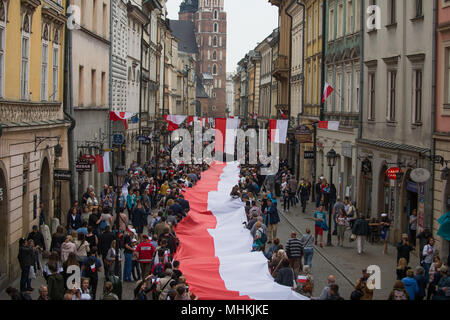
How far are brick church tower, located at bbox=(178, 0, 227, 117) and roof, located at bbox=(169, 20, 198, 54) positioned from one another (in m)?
1.31

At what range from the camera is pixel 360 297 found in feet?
45.6

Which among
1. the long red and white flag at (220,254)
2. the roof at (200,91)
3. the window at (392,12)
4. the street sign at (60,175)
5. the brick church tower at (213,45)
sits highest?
the brick church tower at (213,45)

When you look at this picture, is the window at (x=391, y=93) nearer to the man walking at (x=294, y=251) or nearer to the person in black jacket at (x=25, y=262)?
the man walking at (x=294, y=251)

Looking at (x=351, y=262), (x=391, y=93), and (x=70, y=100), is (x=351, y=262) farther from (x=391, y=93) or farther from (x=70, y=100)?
(x=70, y=100)

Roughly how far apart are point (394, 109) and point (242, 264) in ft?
44.5

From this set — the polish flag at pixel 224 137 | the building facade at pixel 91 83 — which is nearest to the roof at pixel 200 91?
the polish flag at pixel 224 137

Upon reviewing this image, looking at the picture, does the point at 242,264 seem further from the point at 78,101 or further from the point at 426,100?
the point at 78,101

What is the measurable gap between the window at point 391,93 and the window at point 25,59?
12683mm

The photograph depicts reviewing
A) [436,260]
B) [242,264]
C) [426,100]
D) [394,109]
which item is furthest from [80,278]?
[394,109]

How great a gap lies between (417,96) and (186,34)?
6519 inches

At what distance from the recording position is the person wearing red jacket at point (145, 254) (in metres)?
18.7

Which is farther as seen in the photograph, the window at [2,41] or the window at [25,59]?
the window at [25,59]

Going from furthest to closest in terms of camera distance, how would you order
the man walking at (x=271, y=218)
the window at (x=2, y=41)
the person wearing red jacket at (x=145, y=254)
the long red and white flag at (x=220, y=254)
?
1. the man walking at (x=271, y=218)
2. the window at (x=2, y=41)
3. the person wearing red jacket at (x=145, y=254)
4. the long red and white flag at (x=220, y=254)

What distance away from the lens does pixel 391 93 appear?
1104 inches
